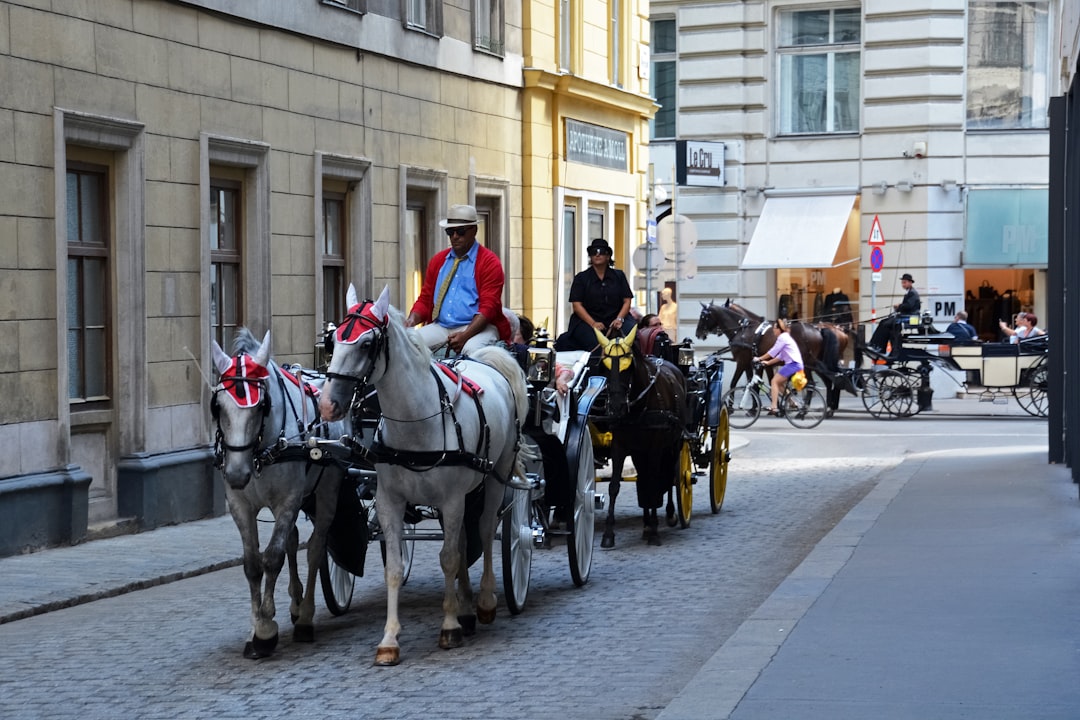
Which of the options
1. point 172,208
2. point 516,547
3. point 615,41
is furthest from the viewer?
point 615,41

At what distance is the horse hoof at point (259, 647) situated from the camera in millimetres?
8586

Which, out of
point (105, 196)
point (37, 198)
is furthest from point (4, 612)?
point (105, 196)

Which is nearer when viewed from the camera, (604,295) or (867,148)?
(604,295)

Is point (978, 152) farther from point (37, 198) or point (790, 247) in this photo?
point (37, 198)

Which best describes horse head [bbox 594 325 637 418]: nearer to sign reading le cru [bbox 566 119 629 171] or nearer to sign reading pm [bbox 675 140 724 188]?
sign reading le cru [bbox 566 119 629 171]

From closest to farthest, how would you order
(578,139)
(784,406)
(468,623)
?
(468,623) < (578,139) < (784,406)

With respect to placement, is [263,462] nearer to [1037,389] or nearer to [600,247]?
[600,247]

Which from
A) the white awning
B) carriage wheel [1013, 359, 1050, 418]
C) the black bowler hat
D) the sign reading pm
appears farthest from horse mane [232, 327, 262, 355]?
the white awning

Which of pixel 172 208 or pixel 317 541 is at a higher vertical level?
pixel 172 208

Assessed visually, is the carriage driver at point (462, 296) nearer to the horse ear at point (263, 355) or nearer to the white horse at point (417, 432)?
the white horse at point (417, 432)

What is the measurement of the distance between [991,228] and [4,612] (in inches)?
1083

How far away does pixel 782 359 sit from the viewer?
89.1 ft

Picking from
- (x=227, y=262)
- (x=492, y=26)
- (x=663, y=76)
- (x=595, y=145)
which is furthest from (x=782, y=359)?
(x=227, y=262)

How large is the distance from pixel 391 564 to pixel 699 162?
75.4 feet
